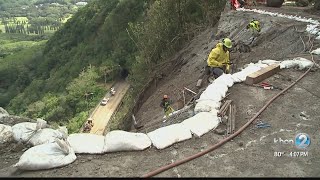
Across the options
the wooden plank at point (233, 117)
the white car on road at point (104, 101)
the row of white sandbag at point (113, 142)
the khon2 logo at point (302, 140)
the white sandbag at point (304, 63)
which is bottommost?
the white car on road at point (104, 101)

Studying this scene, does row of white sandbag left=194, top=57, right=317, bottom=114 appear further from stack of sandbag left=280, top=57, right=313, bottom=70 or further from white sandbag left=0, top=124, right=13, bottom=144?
white sandbag left=0, top=124, right=13, bottom=144

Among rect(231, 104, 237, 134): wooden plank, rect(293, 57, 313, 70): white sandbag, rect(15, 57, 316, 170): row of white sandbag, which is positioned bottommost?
rect(293, 57, 313, 70): white sandbag

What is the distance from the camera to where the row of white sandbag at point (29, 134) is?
19.8ft

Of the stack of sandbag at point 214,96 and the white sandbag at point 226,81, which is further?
the white sandbag at point 226,81

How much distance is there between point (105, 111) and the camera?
35188 millimetres

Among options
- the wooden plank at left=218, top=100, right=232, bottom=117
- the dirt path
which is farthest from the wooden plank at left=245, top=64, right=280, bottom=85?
the dirt path

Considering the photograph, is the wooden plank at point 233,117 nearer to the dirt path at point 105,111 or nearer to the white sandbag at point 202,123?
the white sandbag at point 202,123

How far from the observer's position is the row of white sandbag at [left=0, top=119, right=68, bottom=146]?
6021 mm

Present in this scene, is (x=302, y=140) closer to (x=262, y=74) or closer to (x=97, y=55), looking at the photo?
(x=262, y=74)

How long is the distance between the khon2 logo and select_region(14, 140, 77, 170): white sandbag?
12.9 ft

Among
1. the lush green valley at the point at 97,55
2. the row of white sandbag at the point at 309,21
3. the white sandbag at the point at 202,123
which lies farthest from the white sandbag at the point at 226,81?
the lush green valley at the point at 97,55

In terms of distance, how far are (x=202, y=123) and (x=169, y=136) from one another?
80 cm

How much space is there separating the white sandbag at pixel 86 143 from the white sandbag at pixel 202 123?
1715mm

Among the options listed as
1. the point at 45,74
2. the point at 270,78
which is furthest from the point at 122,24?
the point at 270,78
